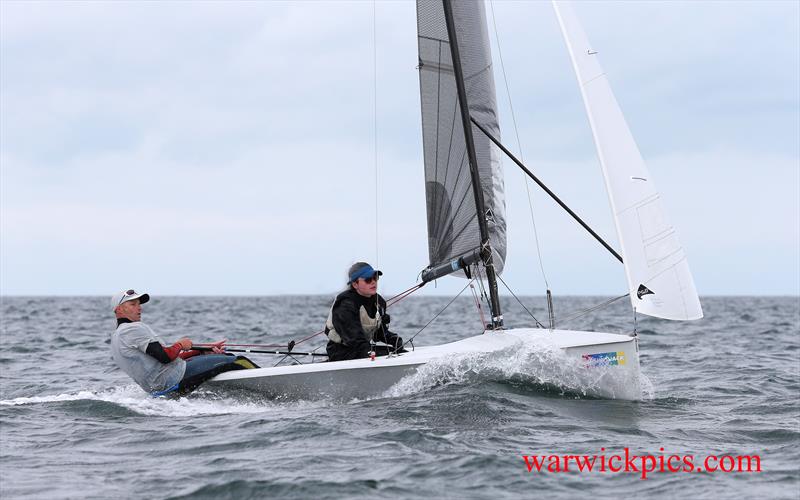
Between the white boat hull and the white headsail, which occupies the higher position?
the white headsail

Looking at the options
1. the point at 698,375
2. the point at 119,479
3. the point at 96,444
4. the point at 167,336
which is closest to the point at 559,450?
the point at 119,479

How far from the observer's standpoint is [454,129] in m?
8.63

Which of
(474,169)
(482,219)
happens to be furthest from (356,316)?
(474,169)

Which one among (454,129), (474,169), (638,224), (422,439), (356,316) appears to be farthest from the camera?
(454,129)

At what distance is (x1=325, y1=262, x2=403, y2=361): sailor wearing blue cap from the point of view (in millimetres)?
7863

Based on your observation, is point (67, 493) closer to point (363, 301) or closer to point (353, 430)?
point (353, 430)

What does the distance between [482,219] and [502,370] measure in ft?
5.01

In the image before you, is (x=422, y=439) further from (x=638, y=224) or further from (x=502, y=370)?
(x=638, y=224)

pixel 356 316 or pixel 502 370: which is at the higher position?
pixel 356 316

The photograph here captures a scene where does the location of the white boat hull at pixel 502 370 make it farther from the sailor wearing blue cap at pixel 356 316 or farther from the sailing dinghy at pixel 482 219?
the sailor wearing blue cap at pixel 356 316

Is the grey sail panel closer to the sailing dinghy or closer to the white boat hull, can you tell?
the sailing dinghy

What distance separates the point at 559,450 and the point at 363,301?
2.91 m

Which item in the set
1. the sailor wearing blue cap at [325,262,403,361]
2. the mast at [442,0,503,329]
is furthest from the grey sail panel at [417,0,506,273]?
the sailor wearing blue cap at [325,262,403,361]

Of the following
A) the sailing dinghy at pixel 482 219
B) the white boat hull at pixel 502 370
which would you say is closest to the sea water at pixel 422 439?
the white boat hull at pixel 502 370
